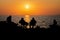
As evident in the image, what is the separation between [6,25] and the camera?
51344 mm

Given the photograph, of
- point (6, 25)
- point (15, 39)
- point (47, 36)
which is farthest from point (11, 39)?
point (6, 25)

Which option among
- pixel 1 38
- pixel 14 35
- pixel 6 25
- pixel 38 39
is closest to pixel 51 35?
pixel 38 39

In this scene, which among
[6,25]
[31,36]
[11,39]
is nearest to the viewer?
[11,39]

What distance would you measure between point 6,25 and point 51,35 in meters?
21.0

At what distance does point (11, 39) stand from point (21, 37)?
2751 millimetres

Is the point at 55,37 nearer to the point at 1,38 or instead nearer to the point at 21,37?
A: the point at 21,37

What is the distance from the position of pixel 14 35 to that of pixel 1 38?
12.1 feet

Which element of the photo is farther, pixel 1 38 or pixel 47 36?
pixel 47 36

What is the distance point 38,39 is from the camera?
3359 centimetres

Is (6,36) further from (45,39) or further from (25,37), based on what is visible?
(45,39)

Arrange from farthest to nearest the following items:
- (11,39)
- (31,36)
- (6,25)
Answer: (6,25)
(31,36)
(11,39)

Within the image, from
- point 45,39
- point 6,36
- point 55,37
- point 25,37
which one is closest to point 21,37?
point 25,37

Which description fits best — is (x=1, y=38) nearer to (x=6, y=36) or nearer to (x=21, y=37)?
(x=6, y=36)

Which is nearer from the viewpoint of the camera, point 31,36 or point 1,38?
point 1,38
